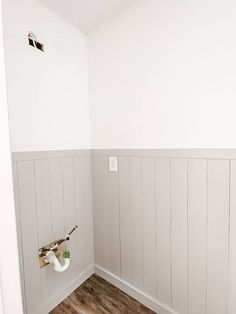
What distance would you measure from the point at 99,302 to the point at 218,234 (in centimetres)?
104

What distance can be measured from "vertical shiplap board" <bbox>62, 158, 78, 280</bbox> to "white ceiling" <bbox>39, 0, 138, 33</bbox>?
108 centimetres

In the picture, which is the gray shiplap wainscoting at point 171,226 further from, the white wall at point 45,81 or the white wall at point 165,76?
the white wall at point 45,81

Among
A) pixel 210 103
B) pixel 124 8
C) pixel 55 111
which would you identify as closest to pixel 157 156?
pixel 210 103

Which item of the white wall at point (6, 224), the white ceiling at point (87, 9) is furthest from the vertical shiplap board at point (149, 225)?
the white ceiling at point (87, 9)

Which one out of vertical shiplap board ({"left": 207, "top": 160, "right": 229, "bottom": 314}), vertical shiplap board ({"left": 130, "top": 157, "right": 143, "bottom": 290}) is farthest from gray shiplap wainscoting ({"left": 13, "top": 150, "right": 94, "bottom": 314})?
vertical shiplap board ({"left": 207, "top": 160, "right": 229, "bottom": 314})

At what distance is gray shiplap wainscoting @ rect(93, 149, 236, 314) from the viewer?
1.02 m

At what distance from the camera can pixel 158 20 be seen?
1.19 meters

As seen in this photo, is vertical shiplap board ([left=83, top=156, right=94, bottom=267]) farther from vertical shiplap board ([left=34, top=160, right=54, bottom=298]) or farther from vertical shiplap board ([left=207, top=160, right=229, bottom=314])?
vertical shiplap board ([left=207, top=160, right=229, bottom=314])

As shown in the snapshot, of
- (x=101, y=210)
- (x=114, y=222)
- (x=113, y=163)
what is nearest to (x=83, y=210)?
(x=101, y=210)

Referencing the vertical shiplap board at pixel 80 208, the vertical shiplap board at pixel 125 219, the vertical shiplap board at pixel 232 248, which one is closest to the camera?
the vertical shiplap board at pixel 232 248

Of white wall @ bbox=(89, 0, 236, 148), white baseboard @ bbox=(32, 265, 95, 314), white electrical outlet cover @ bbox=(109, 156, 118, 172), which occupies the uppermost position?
white wall @ bbox=(89, 0, 236, 148)

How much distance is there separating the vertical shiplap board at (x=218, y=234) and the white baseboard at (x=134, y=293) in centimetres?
35

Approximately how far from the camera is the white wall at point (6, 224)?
0.43m

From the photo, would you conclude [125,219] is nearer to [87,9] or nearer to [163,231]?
[163,231]
